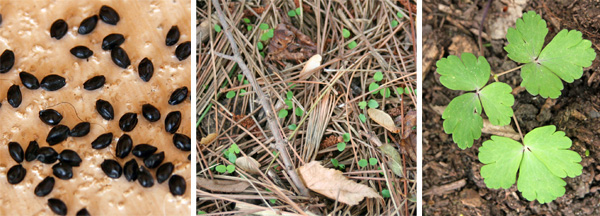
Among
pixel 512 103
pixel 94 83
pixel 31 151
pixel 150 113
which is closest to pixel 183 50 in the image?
pixel 150 113

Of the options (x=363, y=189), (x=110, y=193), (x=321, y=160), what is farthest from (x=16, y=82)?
(x=363, y=189)

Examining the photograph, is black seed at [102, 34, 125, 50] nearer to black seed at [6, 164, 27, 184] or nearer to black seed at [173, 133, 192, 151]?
black seed at [173, 133, 192, 151]

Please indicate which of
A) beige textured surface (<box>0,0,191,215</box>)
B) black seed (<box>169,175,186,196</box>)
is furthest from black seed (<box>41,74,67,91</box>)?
black seed (<box>169,175,186,196</box>)

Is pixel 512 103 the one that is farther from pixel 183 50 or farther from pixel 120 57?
pixel 120 57

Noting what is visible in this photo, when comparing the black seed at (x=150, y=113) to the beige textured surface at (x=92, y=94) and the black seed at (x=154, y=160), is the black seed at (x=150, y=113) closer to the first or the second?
the beige textured surface at (x=92, y=94)

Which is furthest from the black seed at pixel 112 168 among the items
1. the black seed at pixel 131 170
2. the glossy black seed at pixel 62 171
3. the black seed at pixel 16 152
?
the black seed at pixel 16 152

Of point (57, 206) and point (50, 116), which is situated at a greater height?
point (50, 116)
